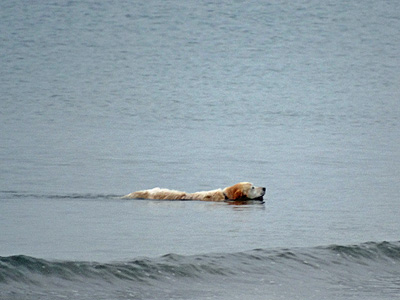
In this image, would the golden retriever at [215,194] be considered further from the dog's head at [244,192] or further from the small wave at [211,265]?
the small wave at [211,265]

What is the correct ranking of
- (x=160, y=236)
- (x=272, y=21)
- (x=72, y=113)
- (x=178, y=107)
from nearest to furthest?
(x=160, y=236), (x=72, y=113), (x=178, y=107), (x=272, y=21)

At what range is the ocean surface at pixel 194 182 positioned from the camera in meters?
10.2

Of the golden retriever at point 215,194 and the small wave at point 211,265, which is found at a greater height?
the golden retriever at point 215,194

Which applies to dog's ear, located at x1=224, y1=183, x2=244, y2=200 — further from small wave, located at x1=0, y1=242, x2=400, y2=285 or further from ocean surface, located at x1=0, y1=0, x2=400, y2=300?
small wave, located at x1=0, y1=242, x2=400, y2=285

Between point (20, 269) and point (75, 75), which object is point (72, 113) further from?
point (20, 269)

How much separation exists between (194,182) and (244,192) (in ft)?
7.69

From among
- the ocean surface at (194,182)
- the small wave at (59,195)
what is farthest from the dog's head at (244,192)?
the small wave at (59,195)

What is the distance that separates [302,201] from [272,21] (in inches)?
2994

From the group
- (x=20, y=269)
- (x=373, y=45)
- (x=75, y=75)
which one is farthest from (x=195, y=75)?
(x=20, y=269)

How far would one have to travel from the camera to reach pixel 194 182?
17.5 m

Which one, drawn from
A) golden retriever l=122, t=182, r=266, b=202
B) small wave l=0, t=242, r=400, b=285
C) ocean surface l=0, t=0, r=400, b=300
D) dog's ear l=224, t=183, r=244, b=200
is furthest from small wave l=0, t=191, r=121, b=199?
small wave l=0, t=242, r=400, b=285

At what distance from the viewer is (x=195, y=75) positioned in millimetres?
66375

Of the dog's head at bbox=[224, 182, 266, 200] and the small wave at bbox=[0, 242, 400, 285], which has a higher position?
the dog's head at bbox=[224, 182, 266, 200]

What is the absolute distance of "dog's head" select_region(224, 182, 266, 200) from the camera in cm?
1520
